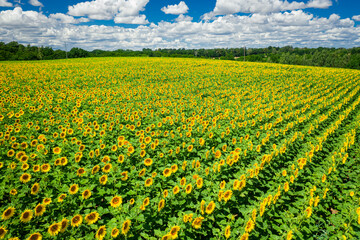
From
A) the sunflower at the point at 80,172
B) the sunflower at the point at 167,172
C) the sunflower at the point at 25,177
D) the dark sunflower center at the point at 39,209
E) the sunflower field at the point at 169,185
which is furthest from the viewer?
the sunflower at the point at 167,172

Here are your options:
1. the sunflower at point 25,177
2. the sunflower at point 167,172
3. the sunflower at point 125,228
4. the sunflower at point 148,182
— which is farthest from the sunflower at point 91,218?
the sunflower at point 25,177

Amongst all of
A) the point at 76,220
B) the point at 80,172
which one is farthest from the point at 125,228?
the point at 80,172

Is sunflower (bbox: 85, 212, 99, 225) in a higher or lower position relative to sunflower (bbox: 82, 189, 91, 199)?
lower

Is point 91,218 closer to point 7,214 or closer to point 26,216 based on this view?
point 26,216

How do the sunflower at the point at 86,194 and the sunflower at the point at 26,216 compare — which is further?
the sunflower at the point at 86,194

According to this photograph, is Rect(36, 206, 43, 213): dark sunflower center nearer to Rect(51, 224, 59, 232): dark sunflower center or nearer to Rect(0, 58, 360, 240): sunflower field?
Rect(0, 58, 360, 240): sunflower field

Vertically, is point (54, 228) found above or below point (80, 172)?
below

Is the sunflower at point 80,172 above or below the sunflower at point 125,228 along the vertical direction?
above

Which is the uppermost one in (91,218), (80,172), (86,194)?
(80,172)

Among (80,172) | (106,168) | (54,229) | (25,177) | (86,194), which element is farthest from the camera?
(106,168)

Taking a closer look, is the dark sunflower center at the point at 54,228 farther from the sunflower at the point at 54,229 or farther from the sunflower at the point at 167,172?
the sunflower at the point at 167,172

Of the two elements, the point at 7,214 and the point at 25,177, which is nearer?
the point at 7,214

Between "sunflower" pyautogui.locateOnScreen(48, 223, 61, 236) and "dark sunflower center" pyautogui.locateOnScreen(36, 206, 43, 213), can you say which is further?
"dark sunflower center" pyautogui.locateOnScreen(36, 206, 43, 213)

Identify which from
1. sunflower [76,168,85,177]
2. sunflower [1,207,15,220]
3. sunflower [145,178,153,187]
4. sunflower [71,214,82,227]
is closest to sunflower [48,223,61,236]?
sunflower [71,214,82,227]
